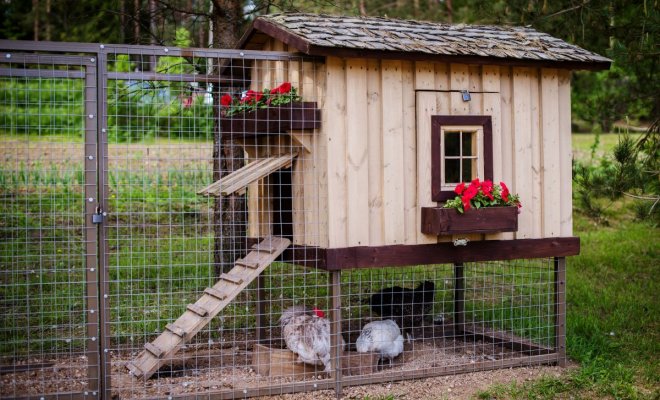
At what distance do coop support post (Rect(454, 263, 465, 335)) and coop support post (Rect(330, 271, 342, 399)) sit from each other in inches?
87.5

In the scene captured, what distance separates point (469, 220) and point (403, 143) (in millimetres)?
865

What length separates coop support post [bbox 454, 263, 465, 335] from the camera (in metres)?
8.62

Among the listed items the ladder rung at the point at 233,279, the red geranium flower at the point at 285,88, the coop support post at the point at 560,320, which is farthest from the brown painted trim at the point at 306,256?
the coop support post at the point at 560,320

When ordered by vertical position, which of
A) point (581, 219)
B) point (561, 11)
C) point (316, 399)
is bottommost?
point (316, 399)

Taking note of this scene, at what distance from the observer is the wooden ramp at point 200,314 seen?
21.2 ft

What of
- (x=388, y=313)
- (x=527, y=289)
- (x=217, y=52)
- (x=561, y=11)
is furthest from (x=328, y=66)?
(x=527, y=289)

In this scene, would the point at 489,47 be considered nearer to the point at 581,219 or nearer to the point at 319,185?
the point at 319,185

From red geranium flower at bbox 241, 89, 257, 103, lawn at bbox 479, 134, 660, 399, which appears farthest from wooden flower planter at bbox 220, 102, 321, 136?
lawn at bbox 479, 134, 660, 399

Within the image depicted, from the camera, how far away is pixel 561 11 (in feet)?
33.3

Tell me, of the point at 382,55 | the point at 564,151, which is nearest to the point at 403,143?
the point at 382,55

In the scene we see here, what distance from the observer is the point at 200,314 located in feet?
21.3

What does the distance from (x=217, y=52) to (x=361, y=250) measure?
6.47ft

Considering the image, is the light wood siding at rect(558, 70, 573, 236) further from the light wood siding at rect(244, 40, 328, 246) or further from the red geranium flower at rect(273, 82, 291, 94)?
the red geranium flower at rect(273, 82, 291, 94)

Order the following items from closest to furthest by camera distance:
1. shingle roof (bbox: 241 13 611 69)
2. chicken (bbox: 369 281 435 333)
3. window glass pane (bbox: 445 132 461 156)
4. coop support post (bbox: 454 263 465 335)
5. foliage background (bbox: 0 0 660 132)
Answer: shingle roof (bbox: 241 13 611 69) < chicken (bbox: 369 281 435 333) < coop support post (bbox: 454 263 465 335) < foliage background (bbox: 0 0 660 132) < window glass pane (bbox: 445 132 461 156)
